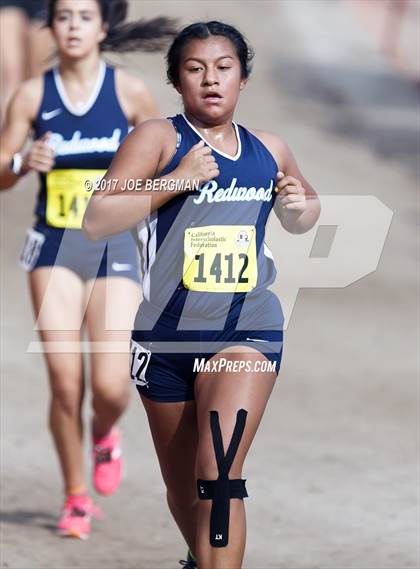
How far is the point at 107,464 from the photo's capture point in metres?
6.33

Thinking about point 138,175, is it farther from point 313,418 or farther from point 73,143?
point 313,418

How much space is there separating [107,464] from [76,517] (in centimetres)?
36

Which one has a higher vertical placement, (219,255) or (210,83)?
(210,83)

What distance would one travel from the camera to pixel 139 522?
20.6 feet

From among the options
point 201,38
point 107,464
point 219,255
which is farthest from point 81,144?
point 219,255

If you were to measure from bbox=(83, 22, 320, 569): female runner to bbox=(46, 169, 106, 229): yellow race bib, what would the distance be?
4.94ft

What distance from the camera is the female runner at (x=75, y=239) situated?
234 inches

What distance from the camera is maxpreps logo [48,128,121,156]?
6035mm

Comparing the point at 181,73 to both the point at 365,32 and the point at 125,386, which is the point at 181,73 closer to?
the point at 125,386

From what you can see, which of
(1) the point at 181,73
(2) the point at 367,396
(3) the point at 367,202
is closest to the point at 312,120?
(3) the point at 367,202

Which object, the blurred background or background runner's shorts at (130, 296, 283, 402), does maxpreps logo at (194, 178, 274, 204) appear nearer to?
background runner's shorts at (130, 296, 283, 402)

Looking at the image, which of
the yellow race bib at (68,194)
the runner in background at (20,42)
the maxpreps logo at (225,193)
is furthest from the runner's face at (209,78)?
the runner in background at (20,42)

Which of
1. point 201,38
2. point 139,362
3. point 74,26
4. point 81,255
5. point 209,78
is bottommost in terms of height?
point 139,362

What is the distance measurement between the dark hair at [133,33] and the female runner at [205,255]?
2049mm
